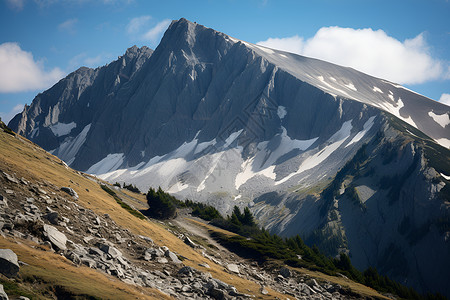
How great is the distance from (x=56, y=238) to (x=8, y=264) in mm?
6823

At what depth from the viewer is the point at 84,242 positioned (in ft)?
82.4

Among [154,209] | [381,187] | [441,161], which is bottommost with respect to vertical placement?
[154,209]

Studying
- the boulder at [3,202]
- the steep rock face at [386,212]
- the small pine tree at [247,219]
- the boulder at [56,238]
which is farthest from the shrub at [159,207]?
the steep rock face at [386,212]

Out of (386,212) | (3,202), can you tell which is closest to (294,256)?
(3,202)

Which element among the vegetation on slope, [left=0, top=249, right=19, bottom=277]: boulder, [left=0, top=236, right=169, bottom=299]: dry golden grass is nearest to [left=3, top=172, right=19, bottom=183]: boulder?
[left=0, top=236, right=169, bottom=299]: dry golden grass

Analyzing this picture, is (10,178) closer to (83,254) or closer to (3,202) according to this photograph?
(3,202)

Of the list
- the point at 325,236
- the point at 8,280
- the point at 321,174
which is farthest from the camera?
the point at 321,174

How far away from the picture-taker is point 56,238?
2216 centimetres

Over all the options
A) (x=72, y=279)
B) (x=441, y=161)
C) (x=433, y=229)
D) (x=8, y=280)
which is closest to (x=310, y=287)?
(x=72, y=279)

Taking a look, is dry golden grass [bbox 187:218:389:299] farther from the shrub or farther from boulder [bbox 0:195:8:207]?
boulder [bbox 0:195:8:207]

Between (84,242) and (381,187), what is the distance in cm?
12616

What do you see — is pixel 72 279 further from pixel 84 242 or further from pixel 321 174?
pixel 321 174

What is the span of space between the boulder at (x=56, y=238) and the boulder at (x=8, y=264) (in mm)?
5860

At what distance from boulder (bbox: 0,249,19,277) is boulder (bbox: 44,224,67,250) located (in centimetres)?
586
